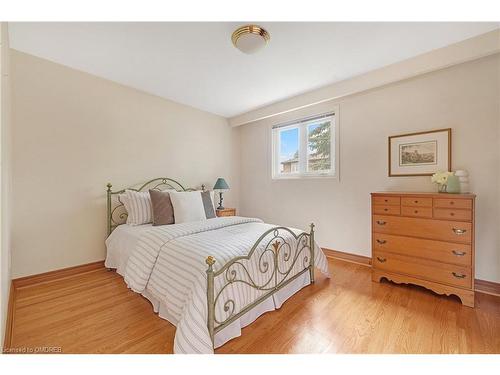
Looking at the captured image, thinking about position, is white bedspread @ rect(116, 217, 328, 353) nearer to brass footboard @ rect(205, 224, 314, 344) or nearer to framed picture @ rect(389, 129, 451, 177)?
brass footboard @ rect(205, 224, 314, 344)

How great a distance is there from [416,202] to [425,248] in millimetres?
445

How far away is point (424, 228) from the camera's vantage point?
6.93 ft

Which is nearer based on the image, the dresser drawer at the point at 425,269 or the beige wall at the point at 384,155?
the dresser drawer at the point at 425,269

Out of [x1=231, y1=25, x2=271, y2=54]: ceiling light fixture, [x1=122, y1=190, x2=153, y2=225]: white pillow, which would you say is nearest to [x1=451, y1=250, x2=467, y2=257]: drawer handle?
[x1=231, y1=25, x2=271, y2=54]: ceiling light fixture

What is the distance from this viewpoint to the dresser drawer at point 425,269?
193cm

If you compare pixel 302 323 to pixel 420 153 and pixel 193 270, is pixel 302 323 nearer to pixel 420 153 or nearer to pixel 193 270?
pixel 193 270

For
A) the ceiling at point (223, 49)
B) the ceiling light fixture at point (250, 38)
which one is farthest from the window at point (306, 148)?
the ceiling light fixture at point (250, 38)

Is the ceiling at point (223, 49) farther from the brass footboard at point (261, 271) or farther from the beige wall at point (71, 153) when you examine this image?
the brass footboard at point (261, 271)

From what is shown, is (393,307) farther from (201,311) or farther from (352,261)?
(201,311)

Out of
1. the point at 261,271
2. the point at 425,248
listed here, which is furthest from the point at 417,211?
the point at 261,271

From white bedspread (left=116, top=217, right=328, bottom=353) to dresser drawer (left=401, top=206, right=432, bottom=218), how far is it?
3.62ft

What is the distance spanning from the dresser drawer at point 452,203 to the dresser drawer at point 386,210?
312mm

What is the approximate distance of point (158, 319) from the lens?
1.73m

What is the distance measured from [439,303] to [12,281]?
4.03 m
